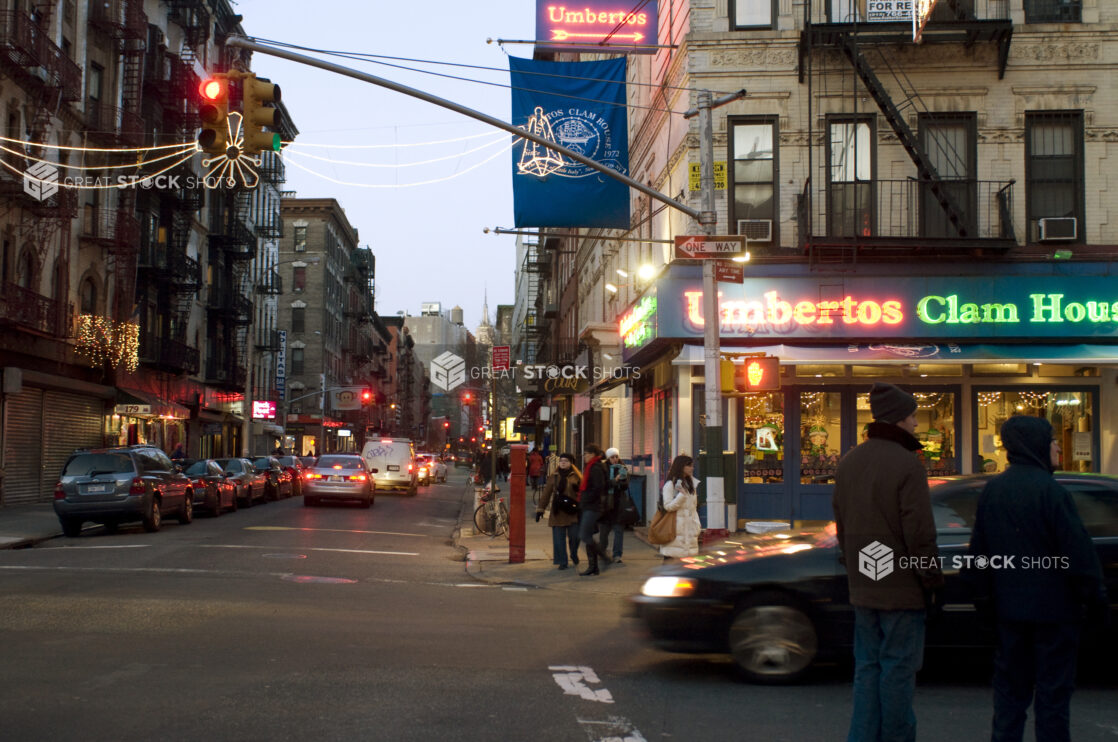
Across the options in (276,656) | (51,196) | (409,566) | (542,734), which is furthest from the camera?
(51,196)

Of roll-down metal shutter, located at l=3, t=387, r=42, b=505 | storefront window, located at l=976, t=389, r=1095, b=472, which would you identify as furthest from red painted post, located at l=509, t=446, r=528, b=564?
roll-down metal shutter, located at l=3, t=387, r=42, b=505

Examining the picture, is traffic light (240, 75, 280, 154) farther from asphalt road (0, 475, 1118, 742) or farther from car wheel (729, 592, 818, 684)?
car wheel (729, 592, 818, 684)

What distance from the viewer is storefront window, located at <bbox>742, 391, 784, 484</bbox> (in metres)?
20.6

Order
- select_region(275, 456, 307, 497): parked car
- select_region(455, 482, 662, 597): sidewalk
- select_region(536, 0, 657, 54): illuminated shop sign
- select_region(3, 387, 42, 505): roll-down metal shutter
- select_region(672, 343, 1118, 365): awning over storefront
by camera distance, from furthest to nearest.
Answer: select_region(275, 456, 307, 497): parked car, select_region(3, 387, 42, 505): roll-down metal shutter, select_region(536, 0, 657, 54): illuminated shop sign, select_region(672, 343, 1118, 365): awning over storefront, select_region(455, 482, 662, 597): sidewalk

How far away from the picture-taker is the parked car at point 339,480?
104 ft

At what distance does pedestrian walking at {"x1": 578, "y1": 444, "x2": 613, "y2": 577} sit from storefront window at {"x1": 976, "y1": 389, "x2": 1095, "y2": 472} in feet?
26.8

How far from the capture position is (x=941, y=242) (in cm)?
1947

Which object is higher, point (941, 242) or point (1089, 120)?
point (1089, 120)

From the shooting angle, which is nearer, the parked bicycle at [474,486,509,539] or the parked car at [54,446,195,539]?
the parked car at [54,446,195,539]

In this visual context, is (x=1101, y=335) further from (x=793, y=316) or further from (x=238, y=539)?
(x=238, y=539)

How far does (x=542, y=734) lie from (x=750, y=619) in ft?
7.69

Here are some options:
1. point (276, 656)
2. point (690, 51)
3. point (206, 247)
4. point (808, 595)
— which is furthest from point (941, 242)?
point (206, 247)

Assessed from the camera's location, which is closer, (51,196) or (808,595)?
(808,595)

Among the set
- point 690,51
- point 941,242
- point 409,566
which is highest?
point 690,51
